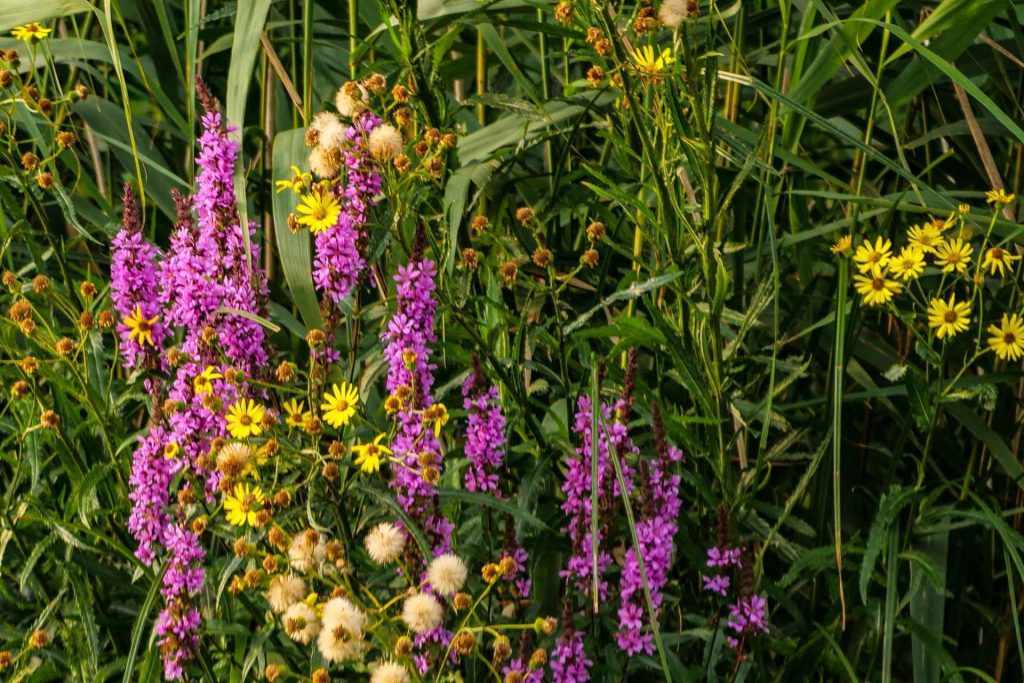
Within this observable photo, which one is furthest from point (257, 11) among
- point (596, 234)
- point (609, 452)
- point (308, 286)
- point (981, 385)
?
point (981, 385)

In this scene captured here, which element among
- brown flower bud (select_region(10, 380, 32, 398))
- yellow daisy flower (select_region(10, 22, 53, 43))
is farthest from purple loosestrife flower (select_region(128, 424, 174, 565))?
yellow daisy flower (select_region(10, 22, 53, 43))

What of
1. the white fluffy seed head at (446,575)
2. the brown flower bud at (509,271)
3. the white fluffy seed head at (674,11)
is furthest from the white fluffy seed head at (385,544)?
the white fluffy seed head at (674,11)

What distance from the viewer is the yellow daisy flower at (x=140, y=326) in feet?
4.40

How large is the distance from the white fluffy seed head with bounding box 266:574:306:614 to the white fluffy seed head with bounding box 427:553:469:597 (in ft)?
0.37

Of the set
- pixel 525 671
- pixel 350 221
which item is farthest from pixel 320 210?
pixel 525 671

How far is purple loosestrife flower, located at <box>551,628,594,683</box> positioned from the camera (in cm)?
120

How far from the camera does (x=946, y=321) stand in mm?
1297

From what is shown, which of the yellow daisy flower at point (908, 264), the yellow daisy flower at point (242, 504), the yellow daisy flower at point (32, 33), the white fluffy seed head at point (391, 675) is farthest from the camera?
the yellow daisy flower at point (32, 33)

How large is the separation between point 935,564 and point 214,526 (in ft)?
2.38

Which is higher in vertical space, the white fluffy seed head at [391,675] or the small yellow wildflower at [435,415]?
the small yellow wildflower at [435,415]

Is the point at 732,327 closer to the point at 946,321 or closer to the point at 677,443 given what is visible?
the point at 677,443

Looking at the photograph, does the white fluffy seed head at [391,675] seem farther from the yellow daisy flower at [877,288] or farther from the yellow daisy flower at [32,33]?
the yellow daisy flower at [32,33]

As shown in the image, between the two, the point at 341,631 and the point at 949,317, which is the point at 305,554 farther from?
the point at 949,317

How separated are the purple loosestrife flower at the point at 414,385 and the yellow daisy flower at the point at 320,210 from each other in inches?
3.3
